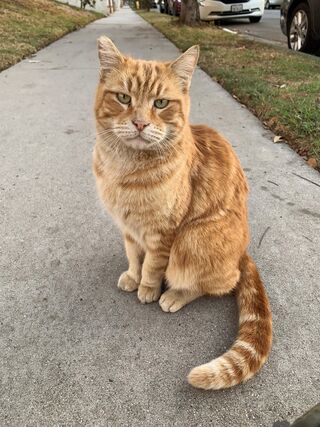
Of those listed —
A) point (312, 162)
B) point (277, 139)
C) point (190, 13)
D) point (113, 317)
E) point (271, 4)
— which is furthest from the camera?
point (271, 4)

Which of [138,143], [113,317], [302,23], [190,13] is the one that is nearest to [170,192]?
[138,143]

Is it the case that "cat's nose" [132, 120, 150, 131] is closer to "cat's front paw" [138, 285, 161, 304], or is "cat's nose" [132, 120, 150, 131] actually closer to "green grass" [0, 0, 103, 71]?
"cat's front paw" [138, 285, 161, 304]

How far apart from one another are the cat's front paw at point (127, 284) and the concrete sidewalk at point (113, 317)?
47 mm

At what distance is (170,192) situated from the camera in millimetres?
1827

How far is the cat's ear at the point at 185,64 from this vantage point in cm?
192

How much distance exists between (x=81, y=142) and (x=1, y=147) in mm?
778

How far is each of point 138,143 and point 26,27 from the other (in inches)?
349

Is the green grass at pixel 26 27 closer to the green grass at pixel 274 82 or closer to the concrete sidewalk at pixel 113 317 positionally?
the green grass at pixel 274 82

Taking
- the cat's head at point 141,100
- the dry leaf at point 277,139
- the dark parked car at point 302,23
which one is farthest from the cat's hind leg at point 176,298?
the dark parked car at point 302,23

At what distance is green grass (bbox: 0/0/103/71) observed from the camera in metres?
7.11

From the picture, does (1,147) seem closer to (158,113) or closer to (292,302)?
(158,113)

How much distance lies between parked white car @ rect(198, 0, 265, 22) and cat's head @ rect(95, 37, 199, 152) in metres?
11.7

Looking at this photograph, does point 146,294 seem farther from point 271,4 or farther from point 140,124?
point 271,4

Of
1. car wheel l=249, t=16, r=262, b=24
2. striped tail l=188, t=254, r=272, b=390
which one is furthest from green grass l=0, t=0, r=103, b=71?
car wheel l=249, t=16, r=262, b=24
